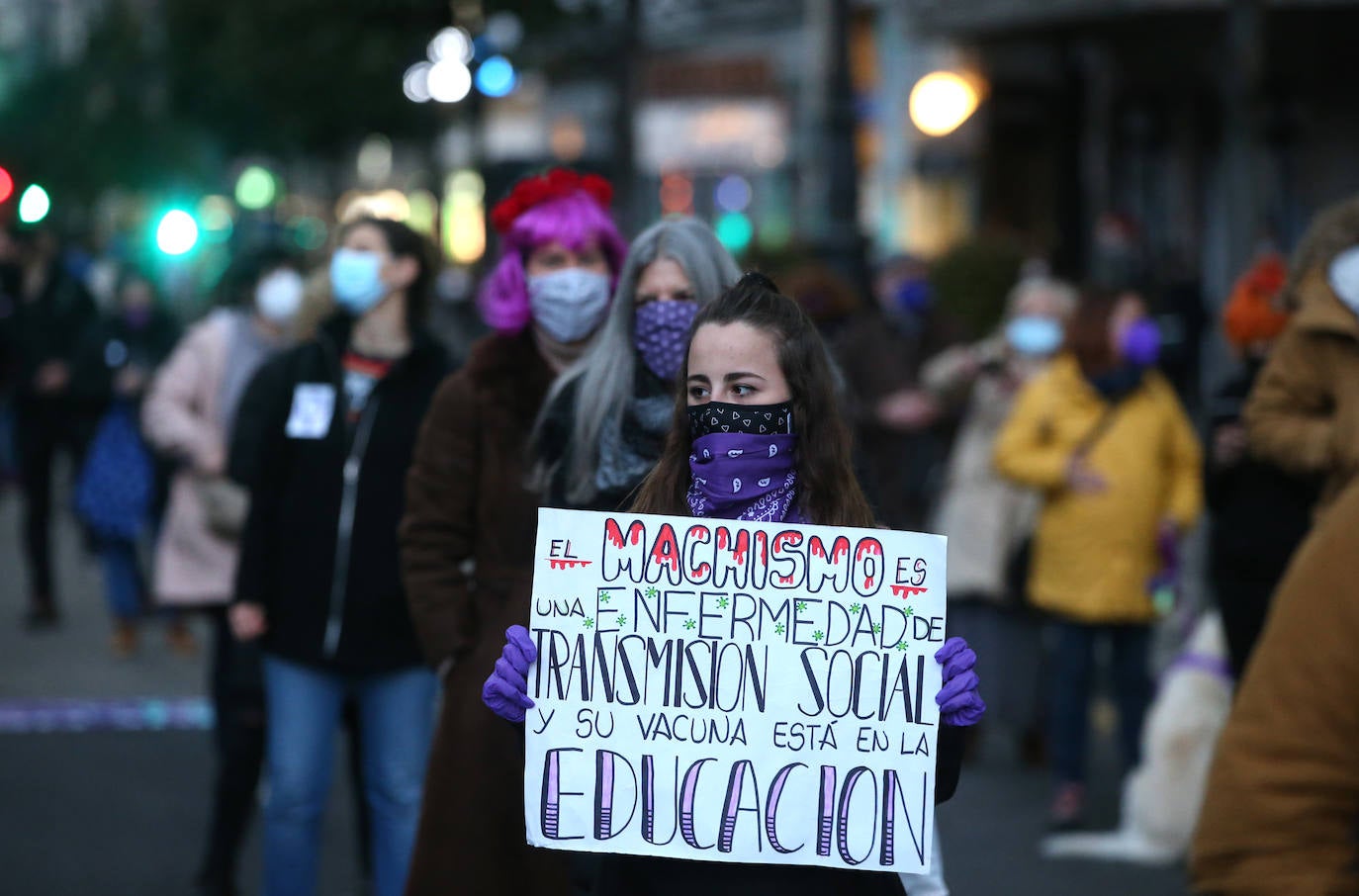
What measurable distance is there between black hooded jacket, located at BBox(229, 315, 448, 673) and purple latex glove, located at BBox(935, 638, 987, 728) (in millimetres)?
2335

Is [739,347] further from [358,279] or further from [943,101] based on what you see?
[943,101]

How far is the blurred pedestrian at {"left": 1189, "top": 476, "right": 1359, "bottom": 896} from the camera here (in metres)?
2.09

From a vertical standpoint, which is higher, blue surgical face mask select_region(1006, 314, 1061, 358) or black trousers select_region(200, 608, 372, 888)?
blue surgical face mask select_region(1006, 314, 1061, 358)

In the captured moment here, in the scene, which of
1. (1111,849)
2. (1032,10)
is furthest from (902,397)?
(1032,10)

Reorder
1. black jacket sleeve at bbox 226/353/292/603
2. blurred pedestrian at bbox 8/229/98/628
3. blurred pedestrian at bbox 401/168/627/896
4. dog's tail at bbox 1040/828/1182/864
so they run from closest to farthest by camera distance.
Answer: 1. blurred pedestrian at bbox 401/168/627/896
2. black jacket sleeve at bbox 226/353/292/603
3. dog's tail at bbox 1040/828/1182/864
4. blurred pedestrian at bbox 8/229/98/628

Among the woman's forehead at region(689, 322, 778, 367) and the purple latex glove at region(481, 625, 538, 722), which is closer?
the purple latex glove at region(481, 625, 538, 722)

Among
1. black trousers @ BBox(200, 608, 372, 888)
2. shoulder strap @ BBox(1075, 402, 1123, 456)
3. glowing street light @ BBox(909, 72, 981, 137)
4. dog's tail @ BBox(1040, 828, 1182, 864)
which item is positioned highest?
glowing street light @ BBox(909, 72, 981, 137)

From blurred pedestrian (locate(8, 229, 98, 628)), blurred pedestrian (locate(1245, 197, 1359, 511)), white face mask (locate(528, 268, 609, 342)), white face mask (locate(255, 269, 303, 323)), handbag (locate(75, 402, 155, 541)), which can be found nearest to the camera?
white face mask (locate(528, 268, 609, 342))

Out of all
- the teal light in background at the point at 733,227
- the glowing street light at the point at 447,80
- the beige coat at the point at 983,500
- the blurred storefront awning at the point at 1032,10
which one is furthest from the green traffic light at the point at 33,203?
the teal light in background at the point at 733,227

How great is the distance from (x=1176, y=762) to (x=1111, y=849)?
0.45 meters

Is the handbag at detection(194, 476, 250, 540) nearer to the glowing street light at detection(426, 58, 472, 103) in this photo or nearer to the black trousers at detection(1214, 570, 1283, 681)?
the black trousers at detection(1214, 570, 1283, 681)

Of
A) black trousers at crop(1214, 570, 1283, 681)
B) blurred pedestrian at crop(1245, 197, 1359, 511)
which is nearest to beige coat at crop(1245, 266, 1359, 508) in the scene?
blurred pedestrian at crop(1245, 197, 1359, 511)

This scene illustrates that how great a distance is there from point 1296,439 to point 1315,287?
0.45 meters

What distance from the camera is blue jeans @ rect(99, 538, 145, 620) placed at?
10.6 meters
